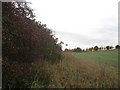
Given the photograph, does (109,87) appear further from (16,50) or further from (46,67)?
(16,50)

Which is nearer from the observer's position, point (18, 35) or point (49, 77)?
point (18, 35)

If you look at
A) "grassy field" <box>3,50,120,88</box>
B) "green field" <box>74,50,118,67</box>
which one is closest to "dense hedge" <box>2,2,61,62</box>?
"grassy field" <box>3,50,120,88</box>

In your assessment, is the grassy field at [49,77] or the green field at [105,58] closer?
the grassy field at [49,77]

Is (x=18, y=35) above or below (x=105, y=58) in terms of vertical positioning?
above

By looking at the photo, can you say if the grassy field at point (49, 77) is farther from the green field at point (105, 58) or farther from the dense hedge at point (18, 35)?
the green field at point (105, 58)

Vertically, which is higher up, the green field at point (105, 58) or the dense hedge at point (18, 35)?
the dense hedge at point (18, 35)

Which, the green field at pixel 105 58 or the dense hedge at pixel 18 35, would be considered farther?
the green field at pixel 105 58

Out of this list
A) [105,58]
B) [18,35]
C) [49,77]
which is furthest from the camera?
[105,58]

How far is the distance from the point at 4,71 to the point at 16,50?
0.94m

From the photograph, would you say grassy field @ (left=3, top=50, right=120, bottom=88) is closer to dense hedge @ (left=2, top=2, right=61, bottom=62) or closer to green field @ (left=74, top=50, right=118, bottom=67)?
dense hedge @ (left=2, top=2, right=61, bottom=62)

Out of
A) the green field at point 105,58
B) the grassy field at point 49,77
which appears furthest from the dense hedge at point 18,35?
the green field at point 105,58

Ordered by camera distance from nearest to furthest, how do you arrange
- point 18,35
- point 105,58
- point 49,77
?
point 18,35 → point 49,77 → point 105,58

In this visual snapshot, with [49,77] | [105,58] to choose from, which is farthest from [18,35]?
[105,58]

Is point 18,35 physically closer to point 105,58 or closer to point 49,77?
point 49,77
